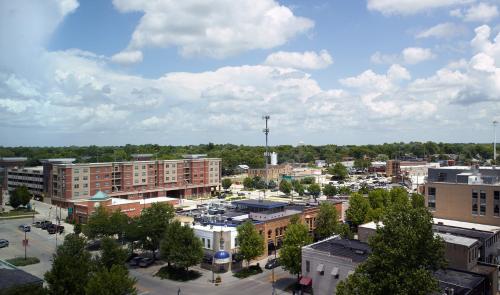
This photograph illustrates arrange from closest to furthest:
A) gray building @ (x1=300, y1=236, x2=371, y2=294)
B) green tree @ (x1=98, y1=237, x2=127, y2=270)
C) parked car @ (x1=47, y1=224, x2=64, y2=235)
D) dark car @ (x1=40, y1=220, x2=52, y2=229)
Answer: gray building @ (x1=300, y1=236, x2=371, y2=294) < green tree @ (x1=98, y1=237, x2=127, y2=270) < parked car @ (x1=47, y1=224, x2=64, y2=235) < dark car @ (x1=40, y1=220, x2=52, y2=229)

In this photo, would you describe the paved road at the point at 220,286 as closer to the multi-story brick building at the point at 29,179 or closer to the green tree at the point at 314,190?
the green tree at the point at 314,190

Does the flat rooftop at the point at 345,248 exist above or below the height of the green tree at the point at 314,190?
above

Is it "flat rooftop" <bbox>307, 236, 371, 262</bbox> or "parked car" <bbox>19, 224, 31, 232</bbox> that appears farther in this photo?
"parked car" <bbox>19, 224, 31, 232</bbox>

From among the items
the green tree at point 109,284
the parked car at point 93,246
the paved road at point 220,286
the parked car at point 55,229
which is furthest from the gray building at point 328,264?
the parked car at point 55,229

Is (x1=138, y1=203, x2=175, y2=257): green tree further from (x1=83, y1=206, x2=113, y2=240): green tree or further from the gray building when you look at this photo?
the gray building

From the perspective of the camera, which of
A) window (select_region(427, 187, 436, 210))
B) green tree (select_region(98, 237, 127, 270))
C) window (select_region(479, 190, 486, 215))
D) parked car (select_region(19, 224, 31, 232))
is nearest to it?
green tree (select_region(98, 237, 127, 270))

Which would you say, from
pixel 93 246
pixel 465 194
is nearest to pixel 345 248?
pixel 465 194

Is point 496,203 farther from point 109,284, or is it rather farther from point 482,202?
point 109,284

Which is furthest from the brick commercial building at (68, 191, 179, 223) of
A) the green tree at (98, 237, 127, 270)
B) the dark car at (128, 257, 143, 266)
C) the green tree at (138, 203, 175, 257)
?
the green tree at (98, 237, 127, 270)
